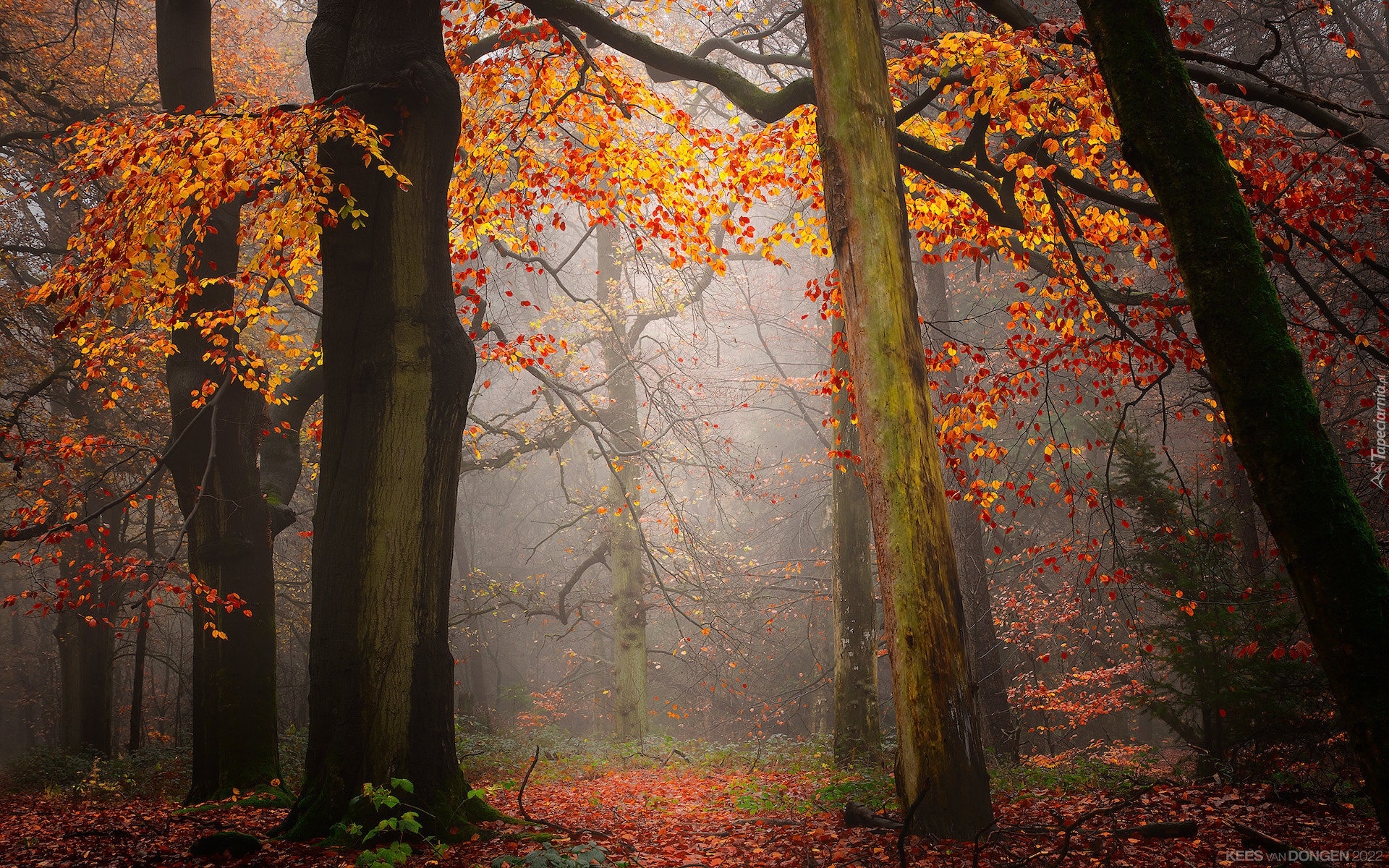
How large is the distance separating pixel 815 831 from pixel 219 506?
245 inches

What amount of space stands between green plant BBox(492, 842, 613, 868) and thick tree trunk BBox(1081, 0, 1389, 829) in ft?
10.0

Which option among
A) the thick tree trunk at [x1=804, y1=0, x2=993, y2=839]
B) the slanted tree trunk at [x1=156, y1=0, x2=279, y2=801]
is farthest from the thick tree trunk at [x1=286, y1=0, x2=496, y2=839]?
the thick tree trunk at [x1=804, y1=0, x2=993, y2=839]

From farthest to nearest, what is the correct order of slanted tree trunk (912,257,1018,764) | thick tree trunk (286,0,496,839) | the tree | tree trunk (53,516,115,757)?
tree trunk (53,516,115,757) → slanted tree trunk (912,257,1018,764) → the tree → thick tree trunk (286,0,496,839)

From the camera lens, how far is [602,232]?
51.4 ft

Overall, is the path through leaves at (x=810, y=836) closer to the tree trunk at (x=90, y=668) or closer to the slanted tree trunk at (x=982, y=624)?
the slanted tree trunk at (x=982, y=624)

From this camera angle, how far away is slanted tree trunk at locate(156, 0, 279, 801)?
6.80 m

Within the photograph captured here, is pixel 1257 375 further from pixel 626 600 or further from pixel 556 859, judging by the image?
pixel 626 600

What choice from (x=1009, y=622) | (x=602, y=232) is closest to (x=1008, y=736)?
(x=1009, y=622)

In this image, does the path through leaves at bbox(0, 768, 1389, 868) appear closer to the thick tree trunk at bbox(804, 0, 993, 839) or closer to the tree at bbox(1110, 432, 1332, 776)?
the thick tree trunk at bbox(804, 0, 993, 839)

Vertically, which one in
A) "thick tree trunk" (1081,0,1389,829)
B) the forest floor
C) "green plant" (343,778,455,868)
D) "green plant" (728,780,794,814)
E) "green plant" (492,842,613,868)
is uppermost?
"thick tree trunk" (1081,0,1389,829)

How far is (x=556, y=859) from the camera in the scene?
3.52 meters

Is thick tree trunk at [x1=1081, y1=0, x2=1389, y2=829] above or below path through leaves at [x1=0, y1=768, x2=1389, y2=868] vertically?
above

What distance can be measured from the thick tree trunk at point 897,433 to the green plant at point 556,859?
1.69 m

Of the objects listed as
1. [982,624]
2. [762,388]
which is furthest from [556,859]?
[762,388]
